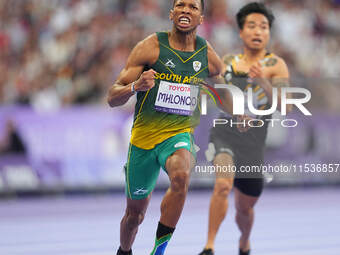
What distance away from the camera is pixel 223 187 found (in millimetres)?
6723

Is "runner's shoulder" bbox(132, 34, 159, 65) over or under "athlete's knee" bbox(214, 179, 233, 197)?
over

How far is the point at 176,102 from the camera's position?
5.56m

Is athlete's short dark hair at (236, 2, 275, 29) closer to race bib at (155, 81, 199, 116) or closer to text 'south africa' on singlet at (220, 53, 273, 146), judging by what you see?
text 'south africa' on singlet at (220, 53, 273, 146)

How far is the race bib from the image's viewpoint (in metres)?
5.55

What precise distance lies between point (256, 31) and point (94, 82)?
6.90m

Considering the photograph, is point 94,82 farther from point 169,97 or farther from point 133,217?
point 169,97

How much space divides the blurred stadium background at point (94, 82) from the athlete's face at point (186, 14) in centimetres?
712

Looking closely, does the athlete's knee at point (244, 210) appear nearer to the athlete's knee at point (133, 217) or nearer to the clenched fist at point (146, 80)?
the athlete's knee at point (133, 217)

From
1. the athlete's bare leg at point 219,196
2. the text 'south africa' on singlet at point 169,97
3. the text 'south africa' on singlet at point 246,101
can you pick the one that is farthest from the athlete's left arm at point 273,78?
the text 'south africa' on singlet at point 169,97

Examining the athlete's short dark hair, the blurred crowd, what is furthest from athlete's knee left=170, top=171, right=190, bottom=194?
the blurred crowd

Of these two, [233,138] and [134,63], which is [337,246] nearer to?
[233,138]

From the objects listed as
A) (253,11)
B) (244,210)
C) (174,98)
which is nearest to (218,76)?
(174,98)

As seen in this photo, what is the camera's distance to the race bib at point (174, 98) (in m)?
5.55

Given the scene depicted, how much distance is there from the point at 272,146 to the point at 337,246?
576 centimetres
